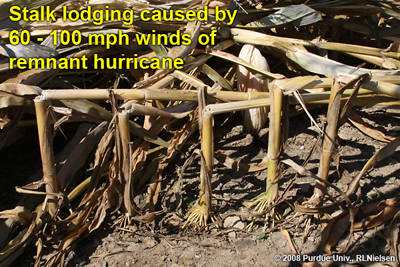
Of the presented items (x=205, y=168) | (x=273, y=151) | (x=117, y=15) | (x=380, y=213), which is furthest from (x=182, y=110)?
(x=380, y=213)

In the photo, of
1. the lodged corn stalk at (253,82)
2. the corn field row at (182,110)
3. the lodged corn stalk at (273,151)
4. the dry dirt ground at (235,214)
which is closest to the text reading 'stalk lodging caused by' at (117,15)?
the corn field row at (182,110)

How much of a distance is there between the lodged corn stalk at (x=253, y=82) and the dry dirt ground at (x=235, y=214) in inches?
4.6

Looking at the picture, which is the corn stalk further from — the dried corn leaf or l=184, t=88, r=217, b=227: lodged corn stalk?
the dried corn leaf

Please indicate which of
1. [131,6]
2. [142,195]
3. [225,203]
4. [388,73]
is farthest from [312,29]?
[142,195]

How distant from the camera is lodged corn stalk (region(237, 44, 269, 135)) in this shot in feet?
5.71

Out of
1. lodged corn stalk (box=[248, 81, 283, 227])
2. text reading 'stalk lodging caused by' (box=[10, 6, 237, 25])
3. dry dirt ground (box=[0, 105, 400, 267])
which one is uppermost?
text reading 'stalk lodging caused by' (box=[10, 6, 237, 25])

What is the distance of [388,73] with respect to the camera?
1457 millimetres

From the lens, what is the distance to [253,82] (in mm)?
1741

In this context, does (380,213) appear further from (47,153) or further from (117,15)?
(117,15)

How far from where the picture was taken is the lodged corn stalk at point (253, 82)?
1.74m

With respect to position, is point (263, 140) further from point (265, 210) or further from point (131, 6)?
point (131, 6)

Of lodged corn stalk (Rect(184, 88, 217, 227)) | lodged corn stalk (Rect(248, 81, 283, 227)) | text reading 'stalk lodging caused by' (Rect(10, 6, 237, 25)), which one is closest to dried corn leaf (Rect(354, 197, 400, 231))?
lodged corn stalk (Rect(248, 81, 283, 227))

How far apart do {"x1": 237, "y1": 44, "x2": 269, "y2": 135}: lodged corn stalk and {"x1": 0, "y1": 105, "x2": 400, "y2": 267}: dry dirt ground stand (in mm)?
117

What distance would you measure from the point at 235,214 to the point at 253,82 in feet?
2.09
